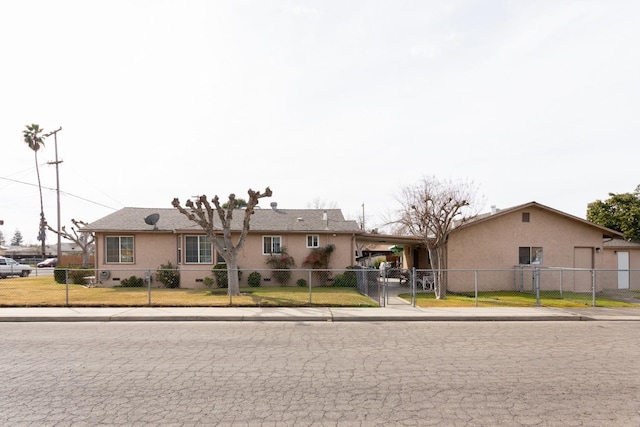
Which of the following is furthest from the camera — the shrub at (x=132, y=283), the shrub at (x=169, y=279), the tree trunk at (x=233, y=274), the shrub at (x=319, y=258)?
the shrub at (x=319, y=258)

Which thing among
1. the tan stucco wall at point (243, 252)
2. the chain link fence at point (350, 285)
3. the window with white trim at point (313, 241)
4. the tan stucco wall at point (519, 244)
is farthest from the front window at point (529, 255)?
the window with white trim at point (313, 241)

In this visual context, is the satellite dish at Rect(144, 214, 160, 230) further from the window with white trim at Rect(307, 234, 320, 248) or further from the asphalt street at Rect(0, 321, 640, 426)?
the asphalt street at Rect(0, 321, 640, 426)

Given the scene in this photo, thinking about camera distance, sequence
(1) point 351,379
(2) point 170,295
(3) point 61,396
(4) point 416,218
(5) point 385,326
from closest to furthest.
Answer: (3) point 61,396 < (1) point 351,379 < (5) point 385,326 < (2) point 170,295 < (4) point 416,218

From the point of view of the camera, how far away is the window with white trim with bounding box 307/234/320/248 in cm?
2319

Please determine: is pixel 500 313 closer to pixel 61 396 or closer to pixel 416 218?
pixel 416 218

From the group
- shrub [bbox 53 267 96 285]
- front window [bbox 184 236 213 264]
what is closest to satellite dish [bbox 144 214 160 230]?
front window [bbox 184 236 213 264]

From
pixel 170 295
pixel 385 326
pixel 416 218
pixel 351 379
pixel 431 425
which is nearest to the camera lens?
pixel 431 425

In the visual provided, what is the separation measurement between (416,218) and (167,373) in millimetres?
14973

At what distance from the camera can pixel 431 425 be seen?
4.88 metres

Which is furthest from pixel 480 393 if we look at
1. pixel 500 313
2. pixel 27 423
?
pixel 500 313

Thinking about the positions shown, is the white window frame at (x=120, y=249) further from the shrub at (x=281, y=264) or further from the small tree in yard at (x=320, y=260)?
the small tree in yard at (x=320, y=260)

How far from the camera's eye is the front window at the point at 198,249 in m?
22.6

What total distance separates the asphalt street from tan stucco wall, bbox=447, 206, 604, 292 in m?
10.8

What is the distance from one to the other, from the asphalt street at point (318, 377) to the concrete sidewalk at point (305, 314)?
69.3 inches
